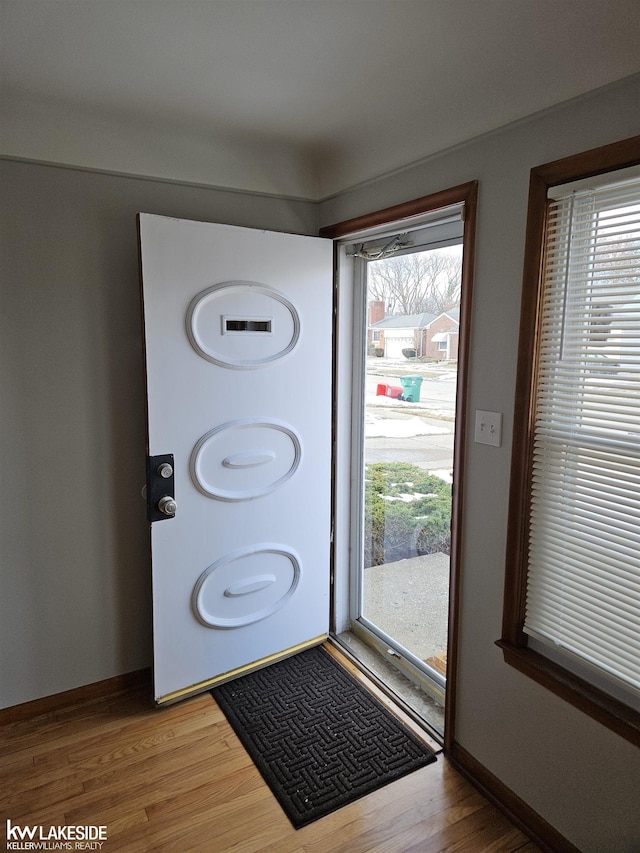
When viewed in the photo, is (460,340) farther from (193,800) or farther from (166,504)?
(193,800)

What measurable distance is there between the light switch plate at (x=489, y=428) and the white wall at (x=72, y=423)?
136 centimetres

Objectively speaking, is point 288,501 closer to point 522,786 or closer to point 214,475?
point 214,475

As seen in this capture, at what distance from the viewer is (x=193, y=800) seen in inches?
72.9

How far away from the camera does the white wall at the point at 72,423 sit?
2.04m

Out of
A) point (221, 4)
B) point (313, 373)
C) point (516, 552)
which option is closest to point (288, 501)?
point (313, 373)

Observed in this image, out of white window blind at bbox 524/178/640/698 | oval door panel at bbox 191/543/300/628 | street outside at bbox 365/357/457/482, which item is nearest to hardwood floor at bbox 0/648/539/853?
oval door panel at bbox 191/543/300/628

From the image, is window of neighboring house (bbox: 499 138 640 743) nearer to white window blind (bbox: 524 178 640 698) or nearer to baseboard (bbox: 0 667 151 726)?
white window blind (bbox: 524 178 640 698)

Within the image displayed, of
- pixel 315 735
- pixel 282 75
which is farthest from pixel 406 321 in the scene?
pixel 315 735

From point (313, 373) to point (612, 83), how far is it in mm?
1494

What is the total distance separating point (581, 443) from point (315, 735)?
1501 mm

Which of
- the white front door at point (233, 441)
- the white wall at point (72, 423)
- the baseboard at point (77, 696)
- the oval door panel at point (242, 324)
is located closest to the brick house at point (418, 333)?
the white front door at point (233, 441)

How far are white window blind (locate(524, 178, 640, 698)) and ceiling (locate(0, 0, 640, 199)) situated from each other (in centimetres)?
38

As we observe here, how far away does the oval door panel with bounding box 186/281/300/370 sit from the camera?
2180 mm

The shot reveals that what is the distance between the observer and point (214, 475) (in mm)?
2289
